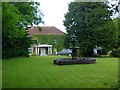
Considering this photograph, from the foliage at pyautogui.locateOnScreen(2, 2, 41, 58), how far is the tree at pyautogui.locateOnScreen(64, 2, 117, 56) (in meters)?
7.31

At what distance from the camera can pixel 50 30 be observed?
198ft

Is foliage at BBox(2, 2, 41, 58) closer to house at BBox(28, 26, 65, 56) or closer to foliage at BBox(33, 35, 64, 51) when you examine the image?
foliage at BBox(33, 35, 64, 51)

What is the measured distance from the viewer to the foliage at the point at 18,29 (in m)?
22.6

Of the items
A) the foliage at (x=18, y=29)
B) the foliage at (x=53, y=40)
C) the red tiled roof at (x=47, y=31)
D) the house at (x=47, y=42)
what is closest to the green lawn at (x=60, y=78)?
the foliage at (x=18, y=29)

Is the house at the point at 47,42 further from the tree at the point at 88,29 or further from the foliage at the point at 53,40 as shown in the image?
the tree at the point at 88,29

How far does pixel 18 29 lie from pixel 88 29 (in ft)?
50.8

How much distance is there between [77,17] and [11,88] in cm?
3207

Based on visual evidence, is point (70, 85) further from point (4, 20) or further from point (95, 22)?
point (95, 22)

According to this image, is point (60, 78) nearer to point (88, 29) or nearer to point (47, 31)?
point (88, 29)

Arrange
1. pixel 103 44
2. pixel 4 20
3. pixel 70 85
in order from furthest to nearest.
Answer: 1. pixel 103 44
2. pixel 4 20
3. pixel 70 85

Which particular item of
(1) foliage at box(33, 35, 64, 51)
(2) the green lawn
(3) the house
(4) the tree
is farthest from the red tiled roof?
(2) the green lawn

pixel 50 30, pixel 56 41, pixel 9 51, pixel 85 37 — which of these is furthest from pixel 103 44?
pixel 50 30

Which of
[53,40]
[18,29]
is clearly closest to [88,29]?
[18,29]

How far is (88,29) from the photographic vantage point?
3978 cm
